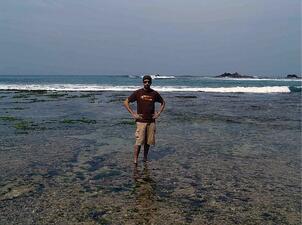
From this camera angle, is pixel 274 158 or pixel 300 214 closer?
pixel 300 214

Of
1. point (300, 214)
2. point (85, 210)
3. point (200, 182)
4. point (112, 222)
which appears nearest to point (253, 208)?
point (300, 214)

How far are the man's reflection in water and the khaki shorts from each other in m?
0.75

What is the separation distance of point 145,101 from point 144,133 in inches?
32.7

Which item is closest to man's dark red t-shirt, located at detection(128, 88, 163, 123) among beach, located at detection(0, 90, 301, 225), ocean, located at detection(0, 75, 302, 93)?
beach, located at detection(0, 90, 301, 225)

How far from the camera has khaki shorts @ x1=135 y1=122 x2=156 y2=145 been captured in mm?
9742

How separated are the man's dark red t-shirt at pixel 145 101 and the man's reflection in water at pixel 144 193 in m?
1.32

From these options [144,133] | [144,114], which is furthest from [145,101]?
[144,133]

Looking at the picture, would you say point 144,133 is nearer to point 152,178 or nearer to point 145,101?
point 145,101

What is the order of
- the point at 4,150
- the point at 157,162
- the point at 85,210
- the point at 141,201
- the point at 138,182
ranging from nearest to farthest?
the point at 85,210, the point at 141,201, the point at 138,182, the point at 157,162, the point at 4,150

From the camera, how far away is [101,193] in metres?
7.34

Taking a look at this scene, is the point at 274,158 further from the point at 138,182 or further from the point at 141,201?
the point at 141,201

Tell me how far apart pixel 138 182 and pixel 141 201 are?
1228mm

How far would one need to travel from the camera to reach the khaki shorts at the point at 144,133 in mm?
9742

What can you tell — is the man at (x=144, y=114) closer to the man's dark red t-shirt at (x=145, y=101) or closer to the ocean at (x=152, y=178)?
the man's dark red t-shirt at (x=145, y=101)
